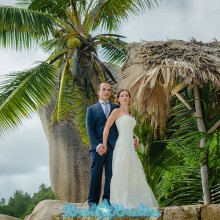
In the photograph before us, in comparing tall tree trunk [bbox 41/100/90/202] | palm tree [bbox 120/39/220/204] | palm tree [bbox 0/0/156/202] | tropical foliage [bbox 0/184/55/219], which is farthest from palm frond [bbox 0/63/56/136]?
tropical foliage [bbox 0/184/55/219]

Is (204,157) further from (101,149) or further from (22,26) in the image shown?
(22,26)

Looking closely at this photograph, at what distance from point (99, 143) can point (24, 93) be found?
4.94 meters

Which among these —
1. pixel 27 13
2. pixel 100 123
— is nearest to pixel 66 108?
pixel 27 13

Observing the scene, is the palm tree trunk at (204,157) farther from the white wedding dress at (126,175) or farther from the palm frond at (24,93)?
the palm frond at (24,93)

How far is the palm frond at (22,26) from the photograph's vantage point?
11.5 m

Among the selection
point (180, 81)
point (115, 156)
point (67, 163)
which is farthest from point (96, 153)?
point (67, 163)

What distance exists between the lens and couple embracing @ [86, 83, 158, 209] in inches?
257

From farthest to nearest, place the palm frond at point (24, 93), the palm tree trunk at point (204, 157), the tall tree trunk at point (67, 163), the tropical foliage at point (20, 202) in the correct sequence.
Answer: the tropical foliage at point (20, 202) < the tall tree trunk at point (67, 163) < the palm frond at point (24, 93) < the palm tree trunk at point (204, 157)

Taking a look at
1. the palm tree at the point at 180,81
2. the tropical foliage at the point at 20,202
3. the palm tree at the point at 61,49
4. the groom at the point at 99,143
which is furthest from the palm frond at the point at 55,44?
the tropical foliage at the point at 20,202

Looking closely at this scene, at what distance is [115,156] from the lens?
658cm

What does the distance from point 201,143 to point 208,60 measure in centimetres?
132

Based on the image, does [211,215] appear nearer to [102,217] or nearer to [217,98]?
[102,217]

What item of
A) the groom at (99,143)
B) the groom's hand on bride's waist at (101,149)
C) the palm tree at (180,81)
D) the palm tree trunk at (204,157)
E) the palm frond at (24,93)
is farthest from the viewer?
the palm frond at (24,93)

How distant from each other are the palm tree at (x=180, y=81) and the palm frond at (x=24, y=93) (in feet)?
9.26
